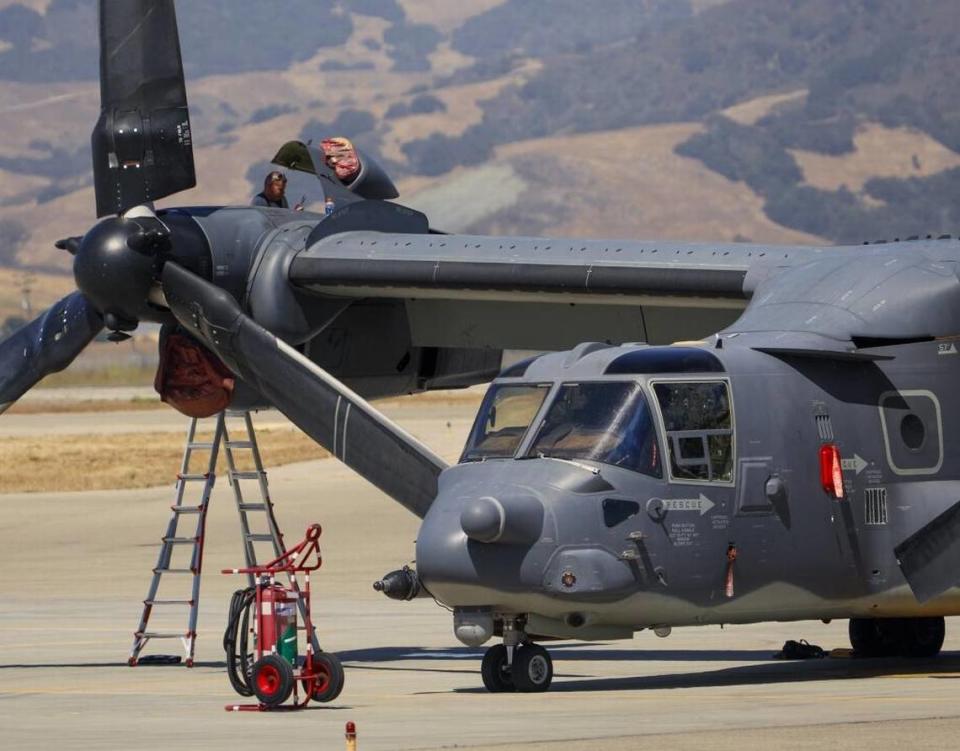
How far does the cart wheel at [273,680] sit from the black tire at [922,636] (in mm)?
6824

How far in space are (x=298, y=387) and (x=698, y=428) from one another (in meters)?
4.93

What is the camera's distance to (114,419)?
87750mm

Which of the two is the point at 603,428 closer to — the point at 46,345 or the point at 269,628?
the point at 269,628

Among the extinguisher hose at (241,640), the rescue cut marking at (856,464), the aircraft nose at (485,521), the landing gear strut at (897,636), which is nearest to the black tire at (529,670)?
the aircraft nose at (485,521)

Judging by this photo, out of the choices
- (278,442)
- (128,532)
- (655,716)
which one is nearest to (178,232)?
(655,716)

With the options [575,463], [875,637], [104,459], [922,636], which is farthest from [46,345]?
[104,459]

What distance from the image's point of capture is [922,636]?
21.9 meters

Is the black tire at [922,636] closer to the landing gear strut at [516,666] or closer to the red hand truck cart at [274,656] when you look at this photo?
the landing gear strut at [516,666]

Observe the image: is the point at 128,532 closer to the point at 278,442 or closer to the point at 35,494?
the point at 35,494

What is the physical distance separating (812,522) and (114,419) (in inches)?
2771

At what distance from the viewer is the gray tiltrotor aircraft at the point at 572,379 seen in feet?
61.1

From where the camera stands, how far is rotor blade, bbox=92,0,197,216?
23047mm

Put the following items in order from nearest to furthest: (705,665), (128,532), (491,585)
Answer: (491,585), (705,665), (128,532)

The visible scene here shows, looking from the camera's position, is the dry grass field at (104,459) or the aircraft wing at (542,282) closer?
the aircraft wing at (542,282)
